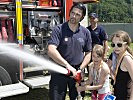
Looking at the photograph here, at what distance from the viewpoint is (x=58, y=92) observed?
3.41 meters

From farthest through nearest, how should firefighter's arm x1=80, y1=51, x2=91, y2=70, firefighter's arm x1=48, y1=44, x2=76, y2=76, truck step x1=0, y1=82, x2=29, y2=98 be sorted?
truck step x1=0, y1=82, x2=29, y2=98, firefighter's arm x1=80, y1=51, x2=91, y2=70, firefighter's arm x1=48, y1=44, x2=76, y2=76

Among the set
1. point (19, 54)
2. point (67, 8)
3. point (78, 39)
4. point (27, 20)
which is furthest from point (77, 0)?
point (78, 39)

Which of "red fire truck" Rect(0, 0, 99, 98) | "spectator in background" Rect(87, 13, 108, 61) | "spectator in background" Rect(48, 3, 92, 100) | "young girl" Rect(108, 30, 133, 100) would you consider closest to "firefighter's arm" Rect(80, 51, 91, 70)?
"spectator in background" Rect(48, 3, 92, 100)

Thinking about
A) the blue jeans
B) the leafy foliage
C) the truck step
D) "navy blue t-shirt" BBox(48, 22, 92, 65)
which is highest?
"navy blue t-shirt" BBox(48, 22, 92, 65)

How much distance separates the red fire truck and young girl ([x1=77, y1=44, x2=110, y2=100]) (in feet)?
5.49

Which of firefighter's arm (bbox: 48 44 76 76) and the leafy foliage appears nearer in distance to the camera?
firefighter's arm (bbox: 48 44 76 76)

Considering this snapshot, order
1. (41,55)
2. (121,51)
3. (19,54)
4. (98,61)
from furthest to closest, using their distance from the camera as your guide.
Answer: (41,55), (19,54), (98,61), (121,51)

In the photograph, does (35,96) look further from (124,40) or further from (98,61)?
(124,40)

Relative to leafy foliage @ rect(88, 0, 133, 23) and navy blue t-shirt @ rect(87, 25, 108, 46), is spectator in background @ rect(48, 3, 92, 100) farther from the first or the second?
leafy foliage @ rect(88, 0, 133, 23)

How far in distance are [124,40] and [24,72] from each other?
2.79 m

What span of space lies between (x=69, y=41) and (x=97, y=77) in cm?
56

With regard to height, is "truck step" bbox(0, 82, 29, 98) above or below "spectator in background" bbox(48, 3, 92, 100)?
below

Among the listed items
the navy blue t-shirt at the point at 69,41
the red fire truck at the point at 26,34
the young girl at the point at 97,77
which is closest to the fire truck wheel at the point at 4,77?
the red fire truck at the point at 26,34

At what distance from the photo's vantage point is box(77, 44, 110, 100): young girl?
3.26 meters
